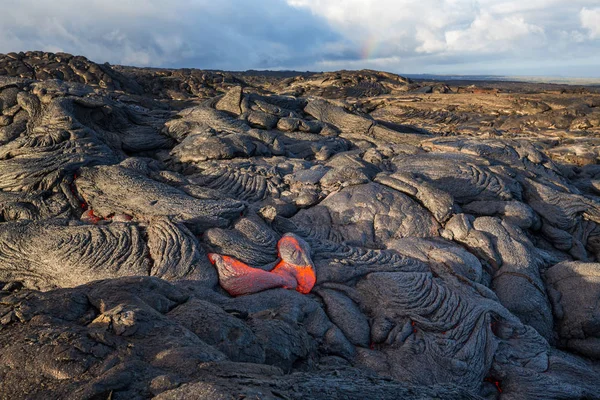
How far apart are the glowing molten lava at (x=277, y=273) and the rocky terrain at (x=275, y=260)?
3 cm

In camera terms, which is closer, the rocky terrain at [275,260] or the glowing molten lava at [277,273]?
the rocky terrain at [275,260]

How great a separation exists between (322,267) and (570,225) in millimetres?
6228

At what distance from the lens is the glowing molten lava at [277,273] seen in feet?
20.3

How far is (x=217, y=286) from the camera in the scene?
20.4 feet

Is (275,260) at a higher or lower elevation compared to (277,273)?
higher

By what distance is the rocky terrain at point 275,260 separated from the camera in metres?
3.37

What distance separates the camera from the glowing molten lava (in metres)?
6.18

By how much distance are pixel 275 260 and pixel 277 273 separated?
0.33 metres

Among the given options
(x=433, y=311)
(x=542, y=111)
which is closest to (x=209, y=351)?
(x=433, y=311)

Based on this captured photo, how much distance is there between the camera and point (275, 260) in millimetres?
6789

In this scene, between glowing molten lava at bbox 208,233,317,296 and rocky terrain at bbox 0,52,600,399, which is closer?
rocky terrain at bbox 0,52,600,399

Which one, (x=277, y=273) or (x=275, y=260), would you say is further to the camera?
(x=275, y=260)

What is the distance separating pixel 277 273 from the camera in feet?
21.3

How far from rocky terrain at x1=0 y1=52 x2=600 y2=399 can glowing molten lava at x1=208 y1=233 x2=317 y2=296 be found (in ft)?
0.11
